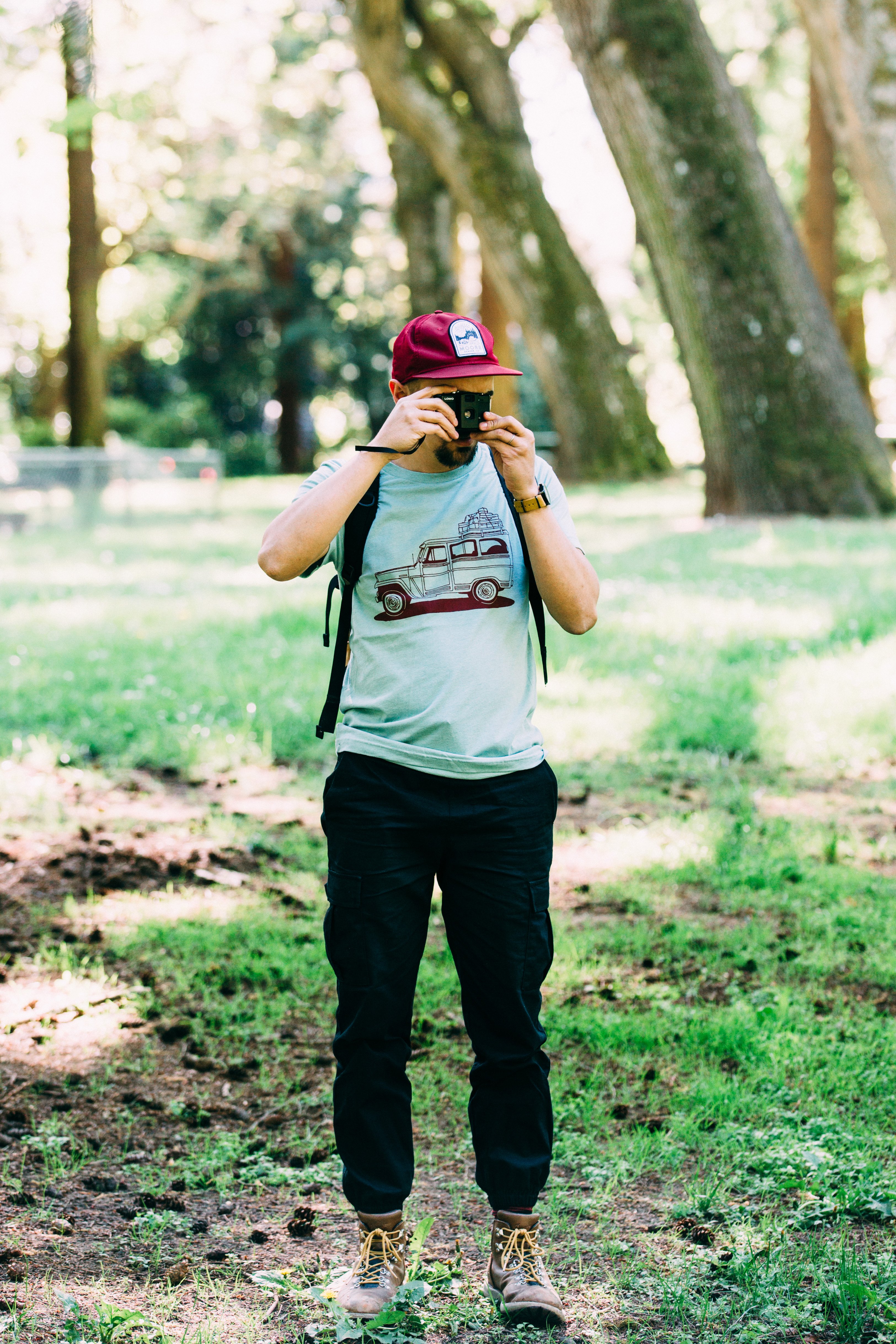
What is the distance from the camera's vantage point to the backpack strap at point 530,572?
2.99m

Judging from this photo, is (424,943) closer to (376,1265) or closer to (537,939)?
(537,939)

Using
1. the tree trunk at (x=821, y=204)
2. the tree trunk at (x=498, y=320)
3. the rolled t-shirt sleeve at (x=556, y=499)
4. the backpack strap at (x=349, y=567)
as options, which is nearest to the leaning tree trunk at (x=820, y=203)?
the tree trunk at (x=821, y=204)

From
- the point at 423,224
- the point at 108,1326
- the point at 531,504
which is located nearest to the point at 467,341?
the point at 531,504

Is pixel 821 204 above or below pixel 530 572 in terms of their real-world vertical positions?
above

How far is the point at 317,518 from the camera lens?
289cm

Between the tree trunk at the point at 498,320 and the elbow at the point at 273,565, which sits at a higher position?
the tree trunk at the point at 498,320

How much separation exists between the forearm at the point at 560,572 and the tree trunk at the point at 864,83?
1160 centimetres

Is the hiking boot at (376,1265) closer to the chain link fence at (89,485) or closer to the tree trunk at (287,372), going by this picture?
the chain link fence at (89,485)

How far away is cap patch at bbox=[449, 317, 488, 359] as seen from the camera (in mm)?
2932

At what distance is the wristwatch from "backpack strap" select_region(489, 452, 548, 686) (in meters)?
0.03

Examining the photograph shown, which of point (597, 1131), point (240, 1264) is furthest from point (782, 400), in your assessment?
point (240, 1264)

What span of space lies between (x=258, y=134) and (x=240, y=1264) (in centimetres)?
3207

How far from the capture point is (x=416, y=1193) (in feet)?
11.8

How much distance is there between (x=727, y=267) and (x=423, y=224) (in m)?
10.0
